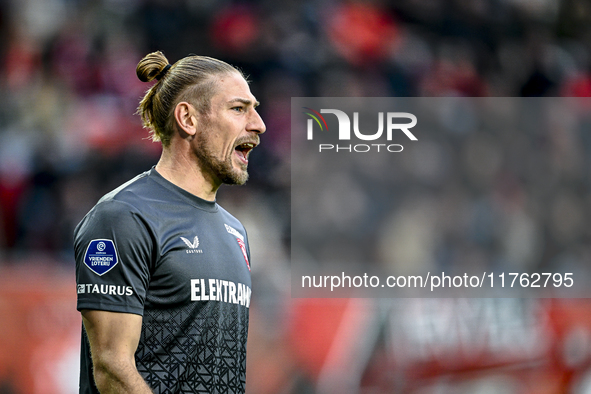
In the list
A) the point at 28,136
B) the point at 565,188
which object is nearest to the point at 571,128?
the point at 565,188

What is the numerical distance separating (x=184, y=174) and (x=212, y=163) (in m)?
0.11

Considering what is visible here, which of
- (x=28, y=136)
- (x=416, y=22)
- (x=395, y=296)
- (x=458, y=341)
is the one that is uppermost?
(x=416, y=22)

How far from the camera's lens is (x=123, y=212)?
2.08 m

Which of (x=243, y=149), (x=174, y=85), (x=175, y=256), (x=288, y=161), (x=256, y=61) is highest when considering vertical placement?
(x=256, y=61)

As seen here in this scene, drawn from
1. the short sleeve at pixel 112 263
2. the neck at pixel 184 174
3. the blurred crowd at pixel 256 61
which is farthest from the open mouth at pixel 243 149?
the blurred crowd at pixel 256 61

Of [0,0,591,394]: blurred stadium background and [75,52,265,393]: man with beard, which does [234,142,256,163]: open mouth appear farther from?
[0,0,591,394]: blurred stadium background

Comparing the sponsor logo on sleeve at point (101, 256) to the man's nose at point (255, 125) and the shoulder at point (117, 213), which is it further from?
the man's nose at point (255, 125)

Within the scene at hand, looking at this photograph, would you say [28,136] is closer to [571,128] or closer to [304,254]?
[304,254]

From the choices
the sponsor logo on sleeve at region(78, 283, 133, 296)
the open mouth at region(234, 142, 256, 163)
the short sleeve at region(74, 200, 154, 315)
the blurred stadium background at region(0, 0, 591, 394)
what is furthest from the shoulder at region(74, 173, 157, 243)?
the blurred stadium background at region(0, 0, 591, 394)

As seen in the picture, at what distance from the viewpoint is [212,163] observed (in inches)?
95.9

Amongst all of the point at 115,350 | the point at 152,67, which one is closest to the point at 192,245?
the point at 115,350

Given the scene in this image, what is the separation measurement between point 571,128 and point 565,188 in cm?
57

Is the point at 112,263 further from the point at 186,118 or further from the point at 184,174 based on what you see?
the point at 186,118

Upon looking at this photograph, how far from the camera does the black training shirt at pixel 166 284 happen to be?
2.02 m
